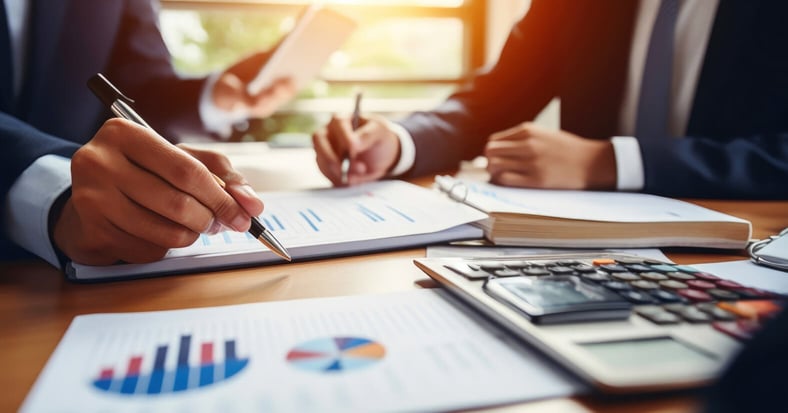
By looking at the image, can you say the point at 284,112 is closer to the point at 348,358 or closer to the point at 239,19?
the point at 239,19

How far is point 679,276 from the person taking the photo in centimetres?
41

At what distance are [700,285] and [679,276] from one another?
0.02m

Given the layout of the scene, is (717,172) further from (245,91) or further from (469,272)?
(245,91)

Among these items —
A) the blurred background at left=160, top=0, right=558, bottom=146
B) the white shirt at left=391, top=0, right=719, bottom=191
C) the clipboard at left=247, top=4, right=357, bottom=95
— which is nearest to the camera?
the white shirt at left=391, top=0, right=719, bottom=191

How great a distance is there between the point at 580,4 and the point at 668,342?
Result: 1191 mm

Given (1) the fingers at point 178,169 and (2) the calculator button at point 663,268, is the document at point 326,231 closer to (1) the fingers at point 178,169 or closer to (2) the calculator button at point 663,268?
(1) the fingers at point 178,169

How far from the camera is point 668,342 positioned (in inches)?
11.9

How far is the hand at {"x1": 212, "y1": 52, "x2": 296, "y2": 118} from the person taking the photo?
1444mm

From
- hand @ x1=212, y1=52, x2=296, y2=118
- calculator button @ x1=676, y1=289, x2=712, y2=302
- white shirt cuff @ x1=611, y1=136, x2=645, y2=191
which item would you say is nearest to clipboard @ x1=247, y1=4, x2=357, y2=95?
hand @ x1=212, y1=52, x2=296, y2=118

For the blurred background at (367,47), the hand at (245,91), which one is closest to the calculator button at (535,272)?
the hand at (245,91)

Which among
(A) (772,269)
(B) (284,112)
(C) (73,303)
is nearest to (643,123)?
(A) (772,269)

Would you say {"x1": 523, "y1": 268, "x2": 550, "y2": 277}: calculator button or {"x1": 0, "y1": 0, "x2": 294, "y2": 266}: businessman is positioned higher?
{"x1": 0, "y1": 0, "x2": 294, "y2": 266}: businessman

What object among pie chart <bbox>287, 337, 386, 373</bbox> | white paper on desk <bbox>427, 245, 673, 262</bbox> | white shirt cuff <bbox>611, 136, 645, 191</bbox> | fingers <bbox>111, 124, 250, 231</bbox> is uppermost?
fingers <bbox>111, 124, 250, 231</bbox>

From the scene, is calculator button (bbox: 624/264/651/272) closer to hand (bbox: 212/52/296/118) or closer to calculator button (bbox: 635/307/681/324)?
calculator button (bbox: 635/307/681/324)
